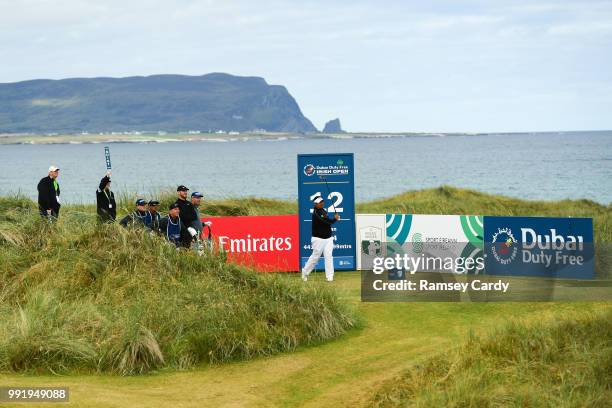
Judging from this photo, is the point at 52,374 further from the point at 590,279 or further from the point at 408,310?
the point at 590,279

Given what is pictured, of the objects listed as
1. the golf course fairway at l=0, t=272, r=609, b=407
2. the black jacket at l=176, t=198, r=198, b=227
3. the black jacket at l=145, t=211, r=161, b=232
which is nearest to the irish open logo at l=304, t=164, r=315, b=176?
the black jacket at l=176, t=198, r=198, b=227

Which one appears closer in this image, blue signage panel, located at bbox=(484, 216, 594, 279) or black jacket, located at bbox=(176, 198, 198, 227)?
black jacket, located at bbox=(176, 198, 198, 227)

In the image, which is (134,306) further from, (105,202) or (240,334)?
(105,202)

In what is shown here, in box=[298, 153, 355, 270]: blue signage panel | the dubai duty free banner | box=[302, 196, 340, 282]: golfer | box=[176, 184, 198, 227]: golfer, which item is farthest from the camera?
box=[298, 153, 355, 270]: blue signage panel

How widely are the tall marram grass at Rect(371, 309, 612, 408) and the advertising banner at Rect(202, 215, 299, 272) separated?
29.0 feet

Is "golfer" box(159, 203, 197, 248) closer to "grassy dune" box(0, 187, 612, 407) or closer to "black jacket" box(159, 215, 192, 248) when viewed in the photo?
"black jacket" box(159, 215, 192, 248)

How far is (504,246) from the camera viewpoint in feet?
60.3

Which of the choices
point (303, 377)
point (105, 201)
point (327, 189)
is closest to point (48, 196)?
point (105, 201)

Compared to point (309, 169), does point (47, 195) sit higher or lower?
lower

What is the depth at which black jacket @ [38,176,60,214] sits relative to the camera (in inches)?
715

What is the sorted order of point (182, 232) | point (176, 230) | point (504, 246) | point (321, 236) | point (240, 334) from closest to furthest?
point (240, 334)
point (176, 230)
point (182, 232)
point (321, 236)
point (504, 246)

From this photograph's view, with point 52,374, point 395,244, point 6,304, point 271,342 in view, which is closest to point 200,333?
point 271,342

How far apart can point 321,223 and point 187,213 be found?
117 inches

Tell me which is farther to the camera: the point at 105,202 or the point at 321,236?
the point at 105,202
